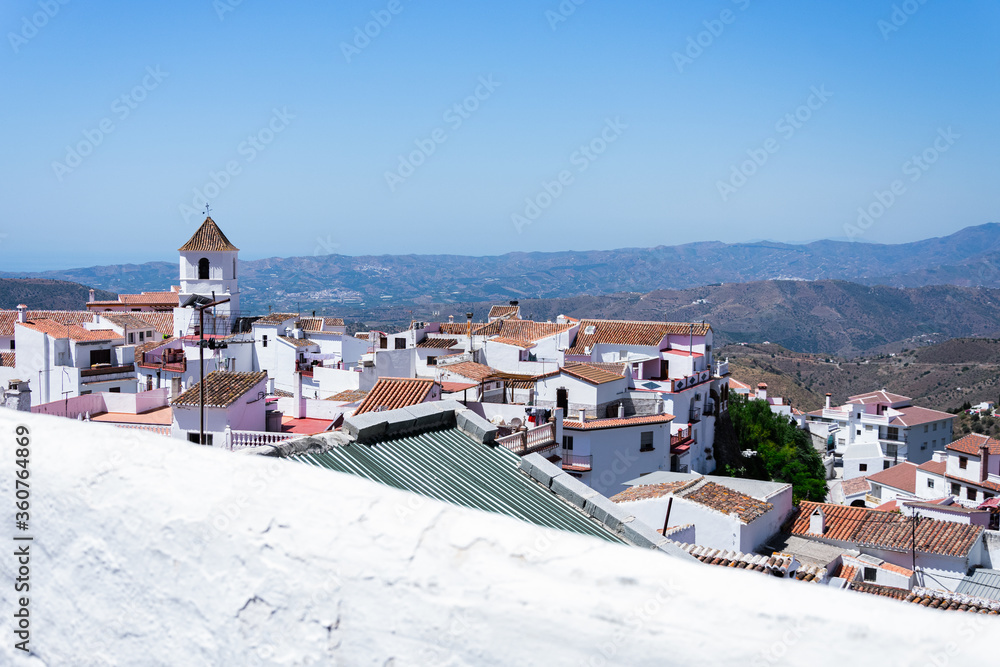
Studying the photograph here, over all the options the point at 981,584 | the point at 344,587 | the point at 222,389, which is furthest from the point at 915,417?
the point at 344,587

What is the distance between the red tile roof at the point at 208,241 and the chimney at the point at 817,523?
30.4 m

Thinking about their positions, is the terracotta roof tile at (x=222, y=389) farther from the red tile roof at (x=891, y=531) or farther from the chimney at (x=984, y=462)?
the chimney at (x=984, y=462)

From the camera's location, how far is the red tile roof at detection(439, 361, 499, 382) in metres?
25.0

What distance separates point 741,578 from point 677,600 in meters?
0.20

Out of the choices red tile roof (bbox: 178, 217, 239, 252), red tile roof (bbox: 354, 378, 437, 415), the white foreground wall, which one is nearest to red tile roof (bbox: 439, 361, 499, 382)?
red tile roof (bbox: 354, 378, 437, 415)

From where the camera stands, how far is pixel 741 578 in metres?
2.35

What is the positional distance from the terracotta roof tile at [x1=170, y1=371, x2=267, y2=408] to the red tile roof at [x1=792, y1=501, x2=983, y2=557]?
14.0m

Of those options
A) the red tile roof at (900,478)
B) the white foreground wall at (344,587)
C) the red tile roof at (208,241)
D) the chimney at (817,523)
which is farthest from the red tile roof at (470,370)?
the red tile roof at (900,478)

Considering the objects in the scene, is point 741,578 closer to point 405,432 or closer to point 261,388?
point 405,432

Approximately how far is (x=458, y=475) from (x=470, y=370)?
808 inches

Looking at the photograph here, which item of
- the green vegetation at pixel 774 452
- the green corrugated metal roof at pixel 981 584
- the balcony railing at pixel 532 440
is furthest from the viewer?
the green vegetation at pixel 774 452

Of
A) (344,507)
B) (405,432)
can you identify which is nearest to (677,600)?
(344,507)

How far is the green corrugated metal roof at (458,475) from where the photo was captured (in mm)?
5316

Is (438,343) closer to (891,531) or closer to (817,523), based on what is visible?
(817,523)
